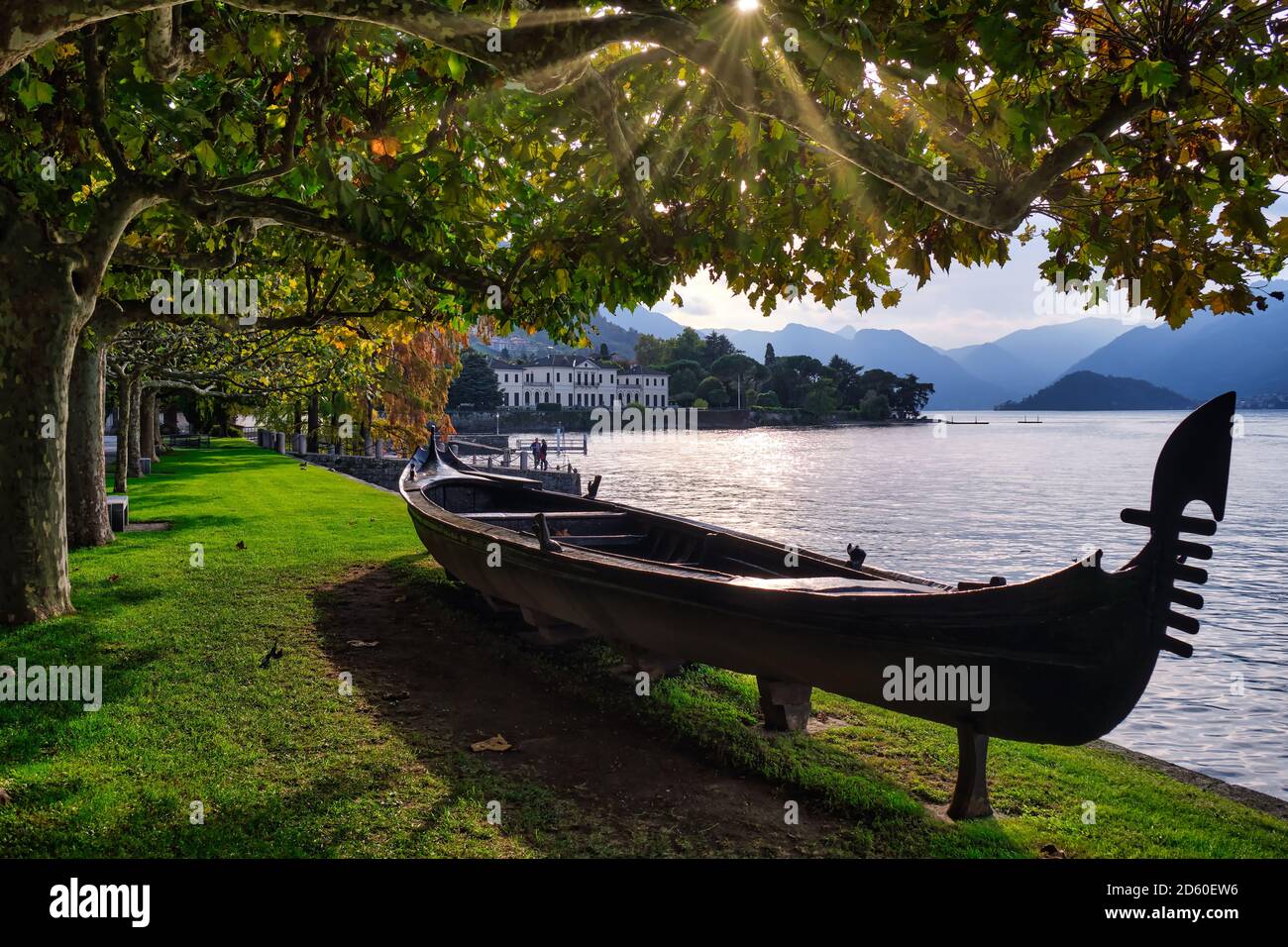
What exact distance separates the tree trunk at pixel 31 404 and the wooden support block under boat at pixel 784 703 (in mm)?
7364

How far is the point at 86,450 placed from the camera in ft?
39.3

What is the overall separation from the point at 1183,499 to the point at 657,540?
6.09 m

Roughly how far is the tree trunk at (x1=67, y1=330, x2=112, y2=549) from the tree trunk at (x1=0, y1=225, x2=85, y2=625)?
11.8ft

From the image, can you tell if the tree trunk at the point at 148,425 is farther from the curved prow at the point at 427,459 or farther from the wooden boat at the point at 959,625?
the wooden boat at the point at 959,625

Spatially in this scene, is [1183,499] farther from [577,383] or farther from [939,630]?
[577,383]

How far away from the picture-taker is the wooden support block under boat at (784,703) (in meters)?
5.95

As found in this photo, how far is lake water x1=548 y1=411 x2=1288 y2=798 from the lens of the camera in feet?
36.1

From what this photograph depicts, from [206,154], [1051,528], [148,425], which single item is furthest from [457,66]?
[1051,528]

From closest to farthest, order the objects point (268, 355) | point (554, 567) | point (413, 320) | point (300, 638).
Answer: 1. point (554, 567)
2. point (300, 638)
3. point (413, 320)
4. point (268, 355)

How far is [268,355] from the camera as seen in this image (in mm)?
22438
